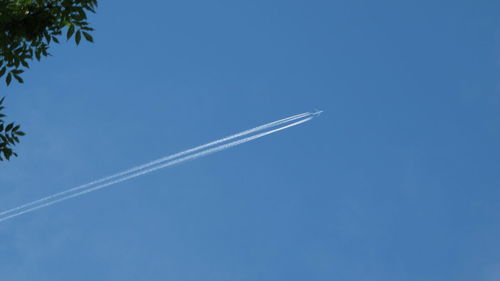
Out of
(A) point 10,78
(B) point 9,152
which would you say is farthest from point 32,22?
(B) point 9,152

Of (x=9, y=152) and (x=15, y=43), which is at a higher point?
(x=15, y=43)

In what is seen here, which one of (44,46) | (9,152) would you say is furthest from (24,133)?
(44,46)

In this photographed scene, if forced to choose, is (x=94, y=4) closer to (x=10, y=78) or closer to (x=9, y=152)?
(x=10, y=78)

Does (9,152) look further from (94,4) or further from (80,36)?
(94,4)

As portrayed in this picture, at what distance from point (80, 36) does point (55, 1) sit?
2.95 feet

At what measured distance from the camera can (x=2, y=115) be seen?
38.4 feet

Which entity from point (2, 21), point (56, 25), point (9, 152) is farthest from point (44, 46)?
point (9, 152)

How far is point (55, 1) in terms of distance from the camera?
1155cm

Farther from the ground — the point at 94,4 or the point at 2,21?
the point at 94,4

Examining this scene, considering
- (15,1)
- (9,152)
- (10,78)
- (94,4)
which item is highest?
(94,4)

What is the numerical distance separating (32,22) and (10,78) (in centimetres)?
134

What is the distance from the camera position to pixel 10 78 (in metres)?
11.7

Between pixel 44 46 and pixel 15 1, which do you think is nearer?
pixel 15 1

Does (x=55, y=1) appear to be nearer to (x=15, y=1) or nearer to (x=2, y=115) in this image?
(x=15, y=1)
